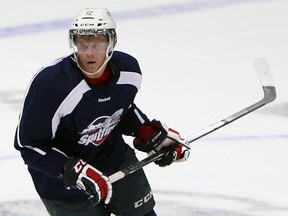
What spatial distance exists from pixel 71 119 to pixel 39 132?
0.39 ft

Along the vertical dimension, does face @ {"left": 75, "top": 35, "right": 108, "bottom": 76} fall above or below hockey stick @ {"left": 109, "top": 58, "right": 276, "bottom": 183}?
above

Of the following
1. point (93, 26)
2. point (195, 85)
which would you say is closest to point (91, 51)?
point (93, 26)

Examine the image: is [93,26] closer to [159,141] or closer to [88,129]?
[88,129]

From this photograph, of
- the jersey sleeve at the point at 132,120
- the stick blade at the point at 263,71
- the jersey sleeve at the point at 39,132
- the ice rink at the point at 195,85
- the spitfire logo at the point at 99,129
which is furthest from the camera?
the ice rink at the point at 195,85

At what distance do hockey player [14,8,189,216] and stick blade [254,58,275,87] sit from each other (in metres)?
0.57

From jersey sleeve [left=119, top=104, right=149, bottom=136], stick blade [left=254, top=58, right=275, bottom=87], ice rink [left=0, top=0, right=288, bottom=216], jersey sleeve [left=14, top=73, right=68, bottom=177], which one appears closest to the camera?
jersey sleeve [left=14, top=73, right=68, bottom=177]

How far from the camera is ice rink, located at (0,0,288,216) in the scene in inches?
157

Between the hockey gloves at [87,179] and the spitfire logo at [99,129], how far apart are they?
11cm

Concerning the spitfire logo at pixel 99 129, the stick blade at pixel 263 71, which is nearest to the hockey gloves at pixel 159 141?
the spitfire logo at pixel 99 129

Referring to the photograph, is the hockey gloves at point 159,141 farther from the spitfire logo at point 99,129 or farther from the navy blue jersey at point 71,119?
the spitfire logo at point 99,129

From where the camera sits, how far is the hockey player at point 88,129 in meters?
2.93

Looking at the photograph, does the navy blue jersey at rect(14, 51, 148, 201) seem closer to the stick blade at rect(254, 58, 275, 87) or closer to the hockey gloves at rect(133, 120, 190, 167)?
the hockey gloves at rect(133, 120, 190, 167)

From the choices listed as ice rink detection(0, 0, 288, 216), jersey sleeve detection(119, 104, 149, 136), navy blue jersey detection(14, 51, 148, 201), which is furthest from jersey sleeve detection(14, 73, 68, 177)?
ice rink detection(0, 0, 288, 216)

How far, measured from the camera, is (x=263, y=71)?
12.2 feet
